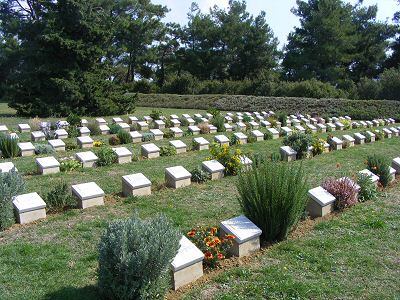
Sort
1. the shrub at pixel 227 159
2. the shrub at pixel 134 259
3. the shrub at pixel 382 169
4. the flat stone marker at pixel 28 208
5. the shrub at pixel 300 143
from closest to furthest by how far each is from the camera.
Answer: the shrub at pixel 134 259 → the flat stone marker at pixel 28 208 → the shrub at pixel 382 169 → the shrub at pixel 227 159 → the shrub at pixel 300 143

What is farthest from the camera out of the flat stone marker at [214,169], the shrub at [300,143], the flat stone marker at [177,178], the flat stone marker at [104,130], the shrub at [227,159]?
the flat stone marker at [104,130]

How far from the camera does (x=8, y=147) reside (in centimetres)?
943

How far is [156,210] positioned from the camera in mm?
5961

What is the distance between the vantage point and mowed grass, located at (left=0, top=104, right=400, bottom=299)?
3.77 meters

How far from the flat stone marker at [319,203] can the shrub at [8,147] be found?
23.6ft

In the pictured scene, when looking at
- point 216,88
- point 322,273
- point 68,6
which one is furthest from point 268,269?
point 216,88

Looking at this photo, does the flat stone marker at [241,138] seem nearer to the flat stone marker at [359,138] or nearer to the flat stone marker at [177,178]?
the flat stone marker at [359,138]

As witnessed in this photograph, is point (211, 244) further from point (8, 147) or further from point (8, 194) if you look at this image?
point (8, 147)

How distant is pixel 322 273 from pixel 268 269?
57 cm

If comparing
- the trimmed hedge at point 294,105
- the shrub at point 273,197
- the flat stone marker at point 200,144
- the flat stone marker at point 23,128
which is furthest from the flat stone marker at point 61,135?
the trimmed hedge at point 294,105

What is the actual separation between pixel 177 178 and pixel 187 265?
326 centimetres

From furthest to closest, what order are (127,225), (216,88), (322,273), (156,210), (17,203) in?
(216,88), (156,210), (17,203), (322,273), (127,225)

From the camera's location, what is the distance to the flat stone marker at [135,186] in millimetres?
6520

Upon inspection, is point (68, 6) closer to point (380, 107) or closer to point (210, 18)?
point (380, 107)
